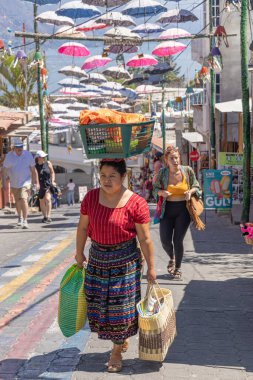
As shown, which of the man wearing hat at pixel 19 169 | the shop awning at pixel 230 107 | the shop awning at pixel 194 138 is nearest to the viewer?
the man wearing hat at pixel 19 169

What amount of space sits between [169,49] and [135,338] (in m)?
19.1

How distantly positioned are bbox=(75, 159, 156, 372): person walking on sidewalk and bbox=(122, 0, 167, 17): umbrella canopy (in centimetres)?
1478

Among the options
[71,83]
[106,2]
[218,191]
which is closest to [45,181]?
[218,191]

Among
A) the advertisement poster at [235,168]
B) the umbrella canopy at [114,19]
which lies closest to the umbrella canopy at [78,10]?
the umbrella canopy at [114,19]

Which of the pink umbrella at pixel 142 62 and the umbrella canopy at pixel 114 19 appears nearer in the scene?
the umbrella canopy at pixel 114 19

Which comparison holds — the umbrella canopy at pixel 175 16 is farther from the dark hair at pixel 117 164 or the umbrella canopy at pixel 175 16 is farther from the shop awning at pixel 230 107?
the dark hair at pixel 117 164

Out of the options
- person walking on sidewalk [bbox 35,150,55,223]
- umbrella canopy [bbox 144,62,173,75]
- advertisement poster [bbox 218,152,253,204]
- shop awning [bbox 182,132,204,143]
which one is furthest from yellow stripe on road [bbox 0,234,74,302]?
shop awning [bbox 182,132,204,143]

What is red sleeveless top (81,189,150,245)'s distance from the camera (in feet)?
18.4

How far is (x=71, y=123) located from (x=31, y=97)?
357cm

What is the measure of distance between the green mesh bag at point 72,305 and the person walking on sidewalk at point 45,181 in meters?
11.5

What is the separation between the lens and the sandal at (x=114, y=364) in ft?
18.3

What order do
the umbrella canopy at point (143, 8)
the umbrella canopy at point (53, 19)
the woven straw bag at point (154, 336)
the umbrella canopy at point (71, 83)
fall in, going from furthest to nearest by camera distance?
1. the umbrella canopy at point (71, 83)
2. the umbrella canopy at point (53, 19)
3. the umbrella canopy at point (143, 8)
4. the woven straw bag at point (154, 336)

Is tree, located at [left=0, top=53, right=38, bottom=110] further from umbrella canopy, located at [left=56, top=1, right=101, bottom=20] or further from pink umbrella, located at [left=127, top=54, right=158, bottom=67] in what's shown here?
umbrella canopy, located at [left=56, top=1, right=101, bottom=20]

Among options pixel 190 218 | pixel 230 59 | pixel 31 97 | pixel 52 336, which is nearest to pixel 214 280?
pixel 190 218
